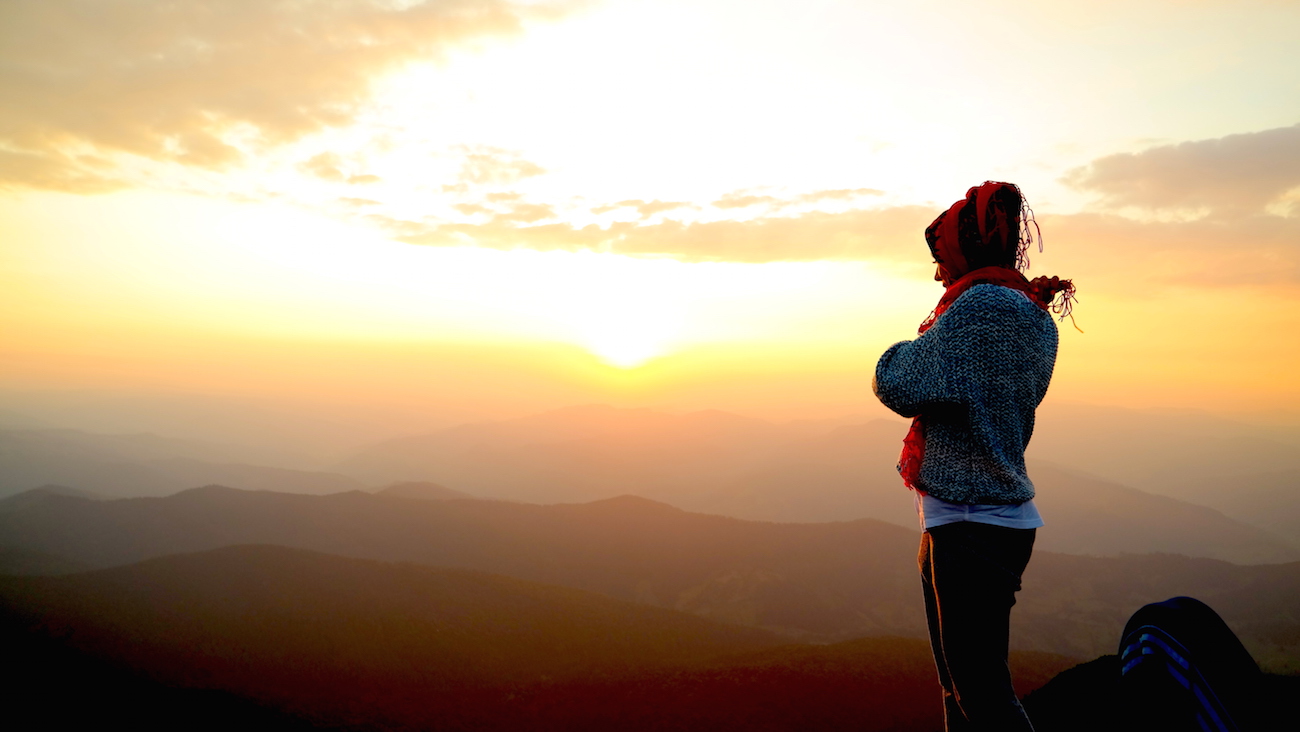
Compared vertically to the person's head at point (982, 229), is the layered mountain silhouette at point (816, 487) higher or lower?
lower

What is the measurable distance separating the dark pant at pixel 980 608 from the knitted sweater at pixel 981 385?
0.15 m

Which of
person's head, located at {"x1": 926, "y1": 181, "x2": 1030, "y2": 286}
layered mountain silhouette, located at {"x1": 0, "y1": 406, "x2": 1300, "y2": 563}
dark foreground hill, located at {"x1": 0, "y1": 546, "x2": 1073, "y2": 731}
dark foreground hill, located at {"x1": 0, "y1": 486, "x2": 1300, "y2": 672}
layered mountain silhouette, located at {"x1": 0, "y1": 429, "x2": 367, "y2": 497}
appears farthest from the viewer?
layered mountain silhouette, located at {"x1": 0, "y1": 429, "x2": 367, "y2": 497}

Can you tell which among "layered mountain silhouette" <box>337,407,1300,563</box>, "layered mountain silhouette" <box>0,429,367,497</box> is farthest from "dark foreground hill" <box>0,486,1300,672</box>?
"layered mountain silhouette" <box>0,429,367,497</box>

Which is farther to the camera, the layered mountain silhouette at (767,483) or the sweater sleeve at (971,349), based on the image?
the layered mountain silhouette at (767,483)

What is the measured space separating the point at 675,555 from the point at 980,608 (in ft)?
133

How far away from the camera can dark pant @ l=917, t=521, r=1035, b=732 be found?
2.20m

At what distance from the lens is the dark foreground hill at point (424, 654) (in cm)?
1113

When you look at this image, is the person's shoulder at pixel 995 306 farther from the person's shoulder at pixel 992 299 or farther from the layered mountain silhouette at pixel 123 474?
the layered mountain silhouette at pixel 123 474

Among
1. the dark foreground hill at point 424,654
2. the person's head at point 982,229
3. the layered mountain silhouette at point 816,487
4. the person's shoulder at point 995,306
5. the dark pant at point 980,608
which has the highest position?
the person's head at point 982,229

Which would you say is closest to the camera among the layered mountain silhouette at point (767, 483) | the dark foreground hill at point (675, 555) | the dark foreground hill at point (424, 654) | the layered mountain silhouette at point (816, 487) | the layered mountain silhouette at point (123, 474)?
the dark foreground hill at point (424, 654)

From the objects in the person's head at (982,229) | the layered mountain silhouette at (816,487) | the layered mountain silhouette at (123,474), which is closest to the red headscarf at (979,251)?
the person's head at (982,229)

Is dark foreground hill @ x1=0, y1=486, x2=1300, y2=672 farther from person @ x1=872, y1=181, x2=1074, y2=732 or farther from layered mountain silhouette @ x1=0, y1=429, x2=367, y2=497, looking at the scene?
layered mountain silhouette @ x1=0, y1=429, x2=367, y2=497

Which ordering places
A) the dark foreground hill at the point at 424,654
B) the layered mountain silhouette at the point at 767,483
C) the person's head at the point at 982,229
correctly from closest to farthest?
1. the person's head at the point at 982,229
2. the dark foreground hill at the point at 424,654
3. the layered mountain silhouette at the point at 767,483

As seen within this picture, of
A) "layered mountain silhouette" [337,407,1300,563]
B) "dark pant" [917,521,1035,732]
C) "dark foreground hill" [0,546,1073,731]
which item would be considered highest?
"dark pant" [917,521,1035,732]
